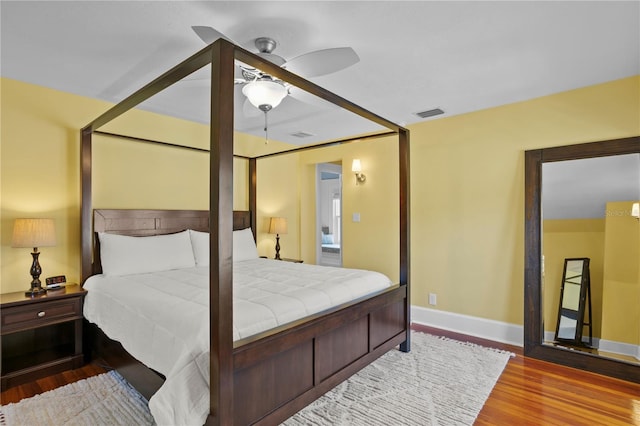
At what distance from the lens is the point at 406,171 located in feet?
10.2

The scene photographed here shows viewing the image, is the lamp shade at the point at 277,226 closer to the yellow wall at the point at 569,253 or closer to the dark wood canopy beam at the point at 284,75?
the dark wood canopy beam at the point at 284,75

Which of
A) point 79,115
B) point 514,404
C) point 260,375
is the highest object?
point 79,115

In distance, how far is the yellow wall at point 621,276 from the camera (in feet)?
8.98

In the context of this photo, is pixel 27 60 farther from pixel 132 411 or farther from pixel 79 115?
pixel 132 411

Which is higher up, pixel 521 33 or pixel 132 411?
pixel 521 33

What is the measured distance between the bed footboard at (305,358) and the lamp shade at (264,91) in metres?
1.49

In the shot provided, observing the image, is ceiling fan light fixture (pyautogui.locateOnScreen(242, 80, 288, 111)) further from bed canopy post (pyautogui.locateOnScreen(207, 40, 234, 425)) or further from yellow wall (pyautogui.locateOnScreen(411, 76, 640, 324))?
yellow wall (pyautogui.locateOnScreen(411, 76, 640, 324))

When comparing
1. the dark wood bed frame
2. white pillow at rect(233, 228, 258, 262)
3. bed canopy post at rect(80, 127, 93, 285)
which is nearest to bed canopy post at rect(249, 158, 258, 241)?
white pillow at rect(233, 228, 258, 262)

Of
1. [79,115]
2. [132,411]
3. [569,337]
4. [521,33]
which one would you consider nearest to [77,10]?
[79,115]

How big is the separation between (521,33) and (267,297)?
2367mm

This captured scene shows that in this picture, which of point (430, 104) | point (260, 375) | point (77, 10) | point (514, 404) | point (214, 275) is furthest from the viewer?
point (430, 104)

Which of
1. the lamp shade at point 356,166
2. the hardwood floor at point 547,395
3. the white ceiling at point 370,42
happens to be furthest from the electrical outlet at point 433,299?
the lamp shade at point 356,166

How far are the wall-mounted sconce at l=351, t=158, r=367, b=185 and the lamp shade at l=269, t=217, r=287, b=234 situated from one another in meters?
1.21

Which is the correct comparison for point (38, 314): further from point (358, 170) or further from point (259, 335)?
point (358, 170)
